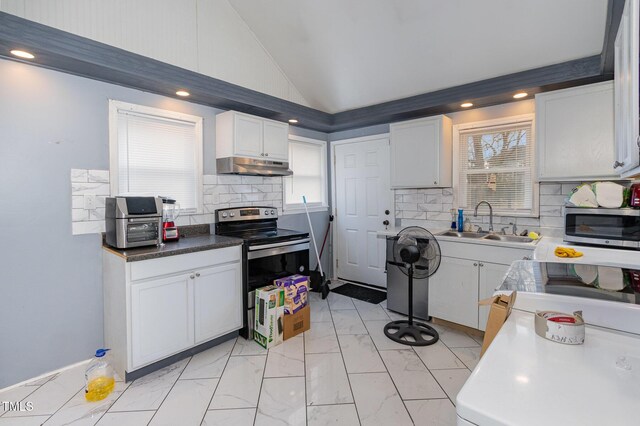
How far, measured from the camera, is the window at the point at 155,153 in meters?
2.75

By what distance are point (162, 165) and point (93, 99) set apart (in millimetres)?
741

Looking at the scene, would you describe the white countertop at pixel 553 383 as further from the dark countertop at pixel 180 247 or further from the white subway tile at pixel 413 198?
the white subway tile at pixel 413 198

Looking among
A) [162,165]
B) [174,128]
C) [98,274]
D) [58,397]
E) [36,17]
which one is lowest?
[58,397]

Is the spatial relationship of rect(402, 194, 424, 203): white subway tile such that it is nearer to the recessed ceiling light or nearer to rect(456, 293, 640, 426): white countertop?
rect(456, 293, 640, 426): white countertop

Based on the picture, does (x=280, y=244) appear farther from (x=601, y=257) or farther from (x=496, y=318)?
(x=601, y=257)

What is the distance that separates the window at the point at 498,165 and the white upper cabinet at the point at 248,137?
80.8 inches

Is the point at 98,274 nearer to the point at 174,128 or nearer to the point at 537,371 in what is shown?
the point at 174,128

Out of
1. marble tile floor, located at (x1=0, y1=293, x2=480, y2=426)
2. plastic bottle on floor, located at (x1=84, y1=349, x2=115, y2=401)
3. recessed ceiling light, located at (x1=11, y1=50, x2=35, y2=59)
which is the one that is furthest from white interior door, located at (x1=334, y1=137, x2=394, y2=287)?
recessed ceiling light, located at (x1=11, y1=50, x2=35, y2=59)

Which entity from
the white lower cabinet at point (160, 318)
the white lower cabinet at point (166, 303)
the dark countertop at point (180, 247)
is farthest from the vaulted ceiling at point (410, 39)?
the white lower cabinet at point (160, 318)

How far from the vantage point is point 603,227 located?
248 centimetres

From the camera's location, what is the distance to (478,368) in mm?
839

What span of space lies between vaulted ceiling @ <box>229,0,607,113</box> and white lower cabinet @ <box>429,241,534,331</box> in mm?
1659

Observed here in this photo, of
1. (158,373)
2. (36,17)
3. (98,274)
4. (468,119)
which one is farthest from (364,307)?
(36,17)

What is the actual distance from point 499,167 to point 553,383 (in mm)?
3138
